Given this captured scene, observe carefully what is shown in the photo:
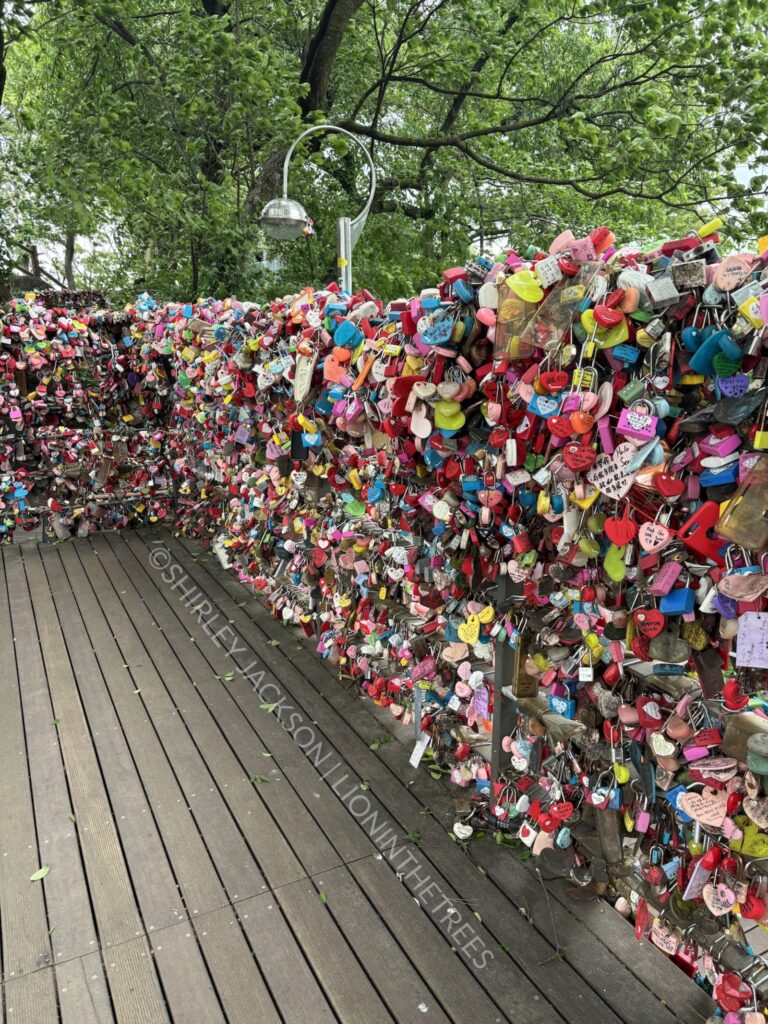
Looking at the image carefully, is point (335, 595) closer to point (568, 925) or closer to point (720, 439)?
point (568, 925)

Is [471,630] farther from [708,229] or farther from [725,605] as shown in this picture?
[708,229]

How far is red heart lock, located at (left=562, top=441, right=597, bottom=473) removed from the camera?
1705 mm

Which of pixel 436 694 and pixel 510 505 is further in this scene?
pixel 436 694

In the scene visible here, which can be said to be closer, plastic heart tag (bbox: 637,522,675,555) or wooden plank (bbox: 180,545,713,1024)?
plastic heart tag (bbox: 637,522,675,555)

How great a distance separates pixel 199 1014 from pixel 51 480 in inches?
200

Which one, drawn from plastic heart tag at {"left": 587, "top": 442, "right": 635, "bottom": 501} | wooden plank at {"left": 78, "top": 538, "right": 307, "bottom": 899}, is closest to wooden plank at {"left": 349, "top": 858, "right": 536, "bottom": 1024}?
wooden plank at {"left": 78, "top": 538, "right": 307, "bottom": 899}

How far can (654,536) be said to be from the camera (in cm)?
158

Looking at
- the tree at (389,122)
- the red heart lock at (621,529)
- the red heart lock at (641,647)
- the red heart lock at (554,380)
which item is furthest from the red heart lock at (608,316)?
the tree at (389,122)

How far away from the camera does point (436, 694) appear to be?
2809 millimetres

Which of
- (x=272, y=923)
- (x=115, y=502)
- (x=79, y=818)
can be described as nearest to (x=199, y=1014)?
(x=272, y=923)

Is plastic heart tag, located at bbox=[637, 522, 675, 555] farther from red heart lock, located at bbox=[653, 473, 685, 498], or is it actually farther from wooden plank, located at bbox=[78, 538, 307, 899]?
wooden plank, located at bbox=[78, 538, 307, 899]

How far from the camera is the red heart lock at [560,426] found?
1.73 m

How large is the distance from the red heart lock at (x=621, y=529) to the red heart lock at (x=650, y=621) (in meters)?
0.17

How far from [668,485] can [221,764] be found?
228cm
